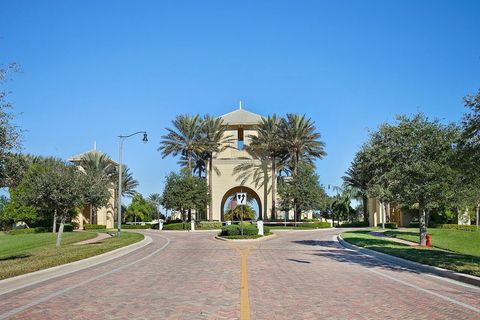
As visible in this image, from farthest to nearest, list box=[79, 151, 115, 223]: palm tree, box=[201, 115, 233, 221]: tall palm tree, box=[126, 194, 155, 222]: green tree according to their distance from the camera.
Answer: box=[126, 194, 155, 222]: green tree < box=[79, 151, 115, 223]: palm tree < box=[201, 115, 233, 221]: tall palm tree

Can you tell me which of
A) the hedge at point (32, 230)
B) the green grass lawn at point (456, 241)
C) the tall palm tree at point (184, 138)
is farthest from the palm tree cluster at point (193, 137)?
the green grass lawn at point (456, 241)

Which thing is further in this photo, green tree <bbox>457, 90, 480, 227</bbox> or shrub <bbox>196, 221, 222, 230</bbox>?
shrub <bbox>196, 221, 222, 230</bbox>

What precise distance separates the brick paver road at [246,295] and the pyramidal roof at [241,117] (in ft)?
167

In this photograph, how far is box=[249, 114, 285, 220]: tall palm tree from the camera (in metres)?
57.4

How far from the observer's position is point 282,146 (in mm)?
56938

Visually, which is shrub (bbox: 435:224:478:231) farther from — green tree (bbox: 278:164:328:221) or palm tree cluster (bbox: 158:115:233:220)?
palm tree cluster (bbox: 158:115:233:220)

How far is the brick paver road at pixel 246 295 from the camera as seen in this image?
7.66 meters

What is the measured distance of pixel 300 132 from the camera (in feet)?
184

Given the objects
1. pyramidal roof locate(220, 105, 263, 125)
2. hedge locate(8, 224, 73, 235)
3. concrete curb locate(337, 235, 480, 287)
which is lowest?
hedge locate(8, 224, 73, 235)

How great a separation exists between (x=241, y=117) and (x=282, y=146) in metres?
11.8

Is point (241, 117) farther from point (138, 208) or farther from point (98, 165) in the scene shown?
point (138, 208)

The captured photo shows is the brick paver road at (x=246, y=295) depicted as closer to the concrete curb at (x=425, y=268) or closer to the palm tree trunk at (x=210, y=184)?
the concrete curb at (x=425, y=268)

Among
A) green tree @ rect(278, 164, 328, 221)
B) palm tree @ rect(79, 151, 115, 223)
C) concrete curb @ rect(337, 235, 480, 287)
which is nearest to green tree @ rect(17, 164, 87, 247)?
concrete curb @ rect(337, 235, 480, 287)

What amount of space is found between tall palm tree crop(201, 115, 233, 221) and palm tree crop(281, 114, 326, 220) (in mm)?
9032
